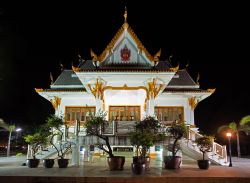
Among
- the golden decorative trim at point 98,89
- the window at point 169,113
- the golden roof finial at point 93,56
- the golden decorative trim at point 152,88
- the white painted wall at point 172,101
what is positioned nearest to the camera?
the golden roof finial at point 93,56

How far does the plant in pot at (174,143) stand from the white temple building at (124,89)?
2.85 meters

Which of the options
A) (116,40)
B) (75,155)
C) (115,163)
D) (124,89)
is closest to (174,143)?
(115,163)

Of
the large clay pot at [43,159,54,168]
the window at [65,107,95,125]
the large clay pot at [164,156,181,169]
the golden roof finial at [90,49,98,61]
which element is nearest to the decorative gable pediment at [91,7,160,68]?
the golden roof finial at [90,49,98,61]

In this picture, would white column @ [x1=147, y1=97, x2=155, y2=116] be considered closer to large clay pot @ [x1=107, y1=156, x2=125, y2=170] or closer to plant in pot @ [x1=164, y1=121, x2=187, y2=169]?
plant in pot @ [x1=164, y1=121, x2=187, y2=169]

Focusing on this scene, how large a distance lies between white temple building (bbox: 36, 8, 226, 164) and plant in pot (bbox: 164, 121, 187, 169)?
9.36ft

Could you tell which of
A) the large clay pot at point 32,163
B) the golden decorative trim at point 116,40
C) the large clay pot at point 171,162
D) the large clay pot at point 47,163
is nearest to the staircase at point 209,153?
the large clay pot at point 171,162

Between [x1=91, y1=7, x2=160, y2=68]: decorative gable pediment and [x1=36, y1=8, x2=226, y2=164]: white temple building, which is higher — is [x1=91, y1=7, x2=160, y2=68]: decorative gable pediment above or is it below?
above

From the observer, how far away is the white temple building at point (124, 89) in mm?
18484

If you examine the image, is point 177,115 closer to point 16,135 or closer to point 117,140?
point 117,140

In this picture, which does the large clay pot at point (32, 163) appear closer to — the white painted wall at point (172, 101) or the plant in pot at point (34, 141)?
the plant in pot at point (34, 141)

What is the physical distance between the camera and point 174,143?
14203mm

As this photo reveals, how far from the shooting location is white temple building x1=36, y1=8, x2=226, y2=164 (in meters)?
18.5

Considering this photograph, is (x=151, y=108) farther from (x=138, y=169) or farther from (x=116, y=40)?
(x=138, y=169)

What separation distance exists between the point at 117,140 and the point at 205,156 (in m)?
5.14
